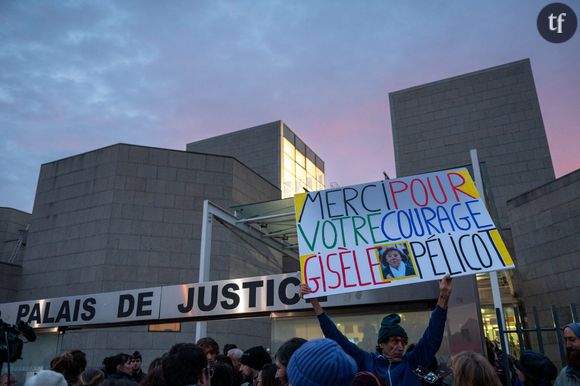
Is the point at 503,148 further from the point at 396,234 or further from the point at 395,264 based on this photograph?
the point at 395,264

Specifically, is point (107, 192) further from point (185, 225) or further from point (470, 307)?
point (470, 307)

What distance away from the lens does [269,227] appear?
1380 cm

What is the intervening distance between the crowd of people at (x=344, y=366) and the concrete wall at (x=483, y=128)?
1865 cm

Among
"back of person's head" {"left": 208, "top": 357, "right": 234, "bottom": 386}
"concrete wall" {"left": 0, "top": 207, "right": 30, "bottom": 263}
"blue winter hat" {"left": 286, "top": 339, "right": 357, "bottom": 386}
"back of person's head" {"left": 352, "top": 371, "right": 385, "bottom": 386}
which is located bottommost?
"back of person's head" {"left": 208, "top": 357, "right": 234, "bottom": 386}

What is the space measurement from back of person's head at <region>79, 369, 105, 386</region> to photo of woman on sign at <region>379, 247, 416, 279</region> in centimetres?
311

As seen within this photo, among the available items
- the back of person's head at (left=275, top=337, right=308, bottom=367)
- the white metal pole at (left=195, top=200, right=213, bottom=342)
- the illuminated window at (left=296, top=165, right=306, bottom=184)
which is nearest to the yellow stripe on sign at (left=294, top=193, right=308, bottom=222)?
the back of person's head at (left=275, top=337, right=308, bottom=367)

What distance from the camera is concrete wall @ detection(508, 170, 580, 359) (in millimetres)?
13211

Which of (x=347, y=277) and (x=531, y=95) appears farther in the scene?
(x=531, y=95)

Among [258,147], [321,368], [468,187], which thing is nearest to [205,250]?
[468,187]

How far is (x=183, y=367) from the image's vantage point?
2904 millimetres

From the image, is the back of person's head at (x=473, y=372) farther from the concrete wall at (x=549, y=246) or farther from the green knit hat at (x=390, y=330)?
the concrete wall at (x=549, y=246)

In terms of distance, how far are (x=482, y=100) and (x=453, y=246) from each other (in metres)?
21.5

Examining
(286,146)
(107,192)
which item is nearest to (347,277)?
(107,192)

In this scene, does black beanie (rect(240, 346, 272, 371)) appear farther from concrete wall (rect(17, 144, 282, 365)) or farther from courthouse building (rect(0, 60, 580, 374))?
concrete wall (rect(17, 144, 282, 365))
